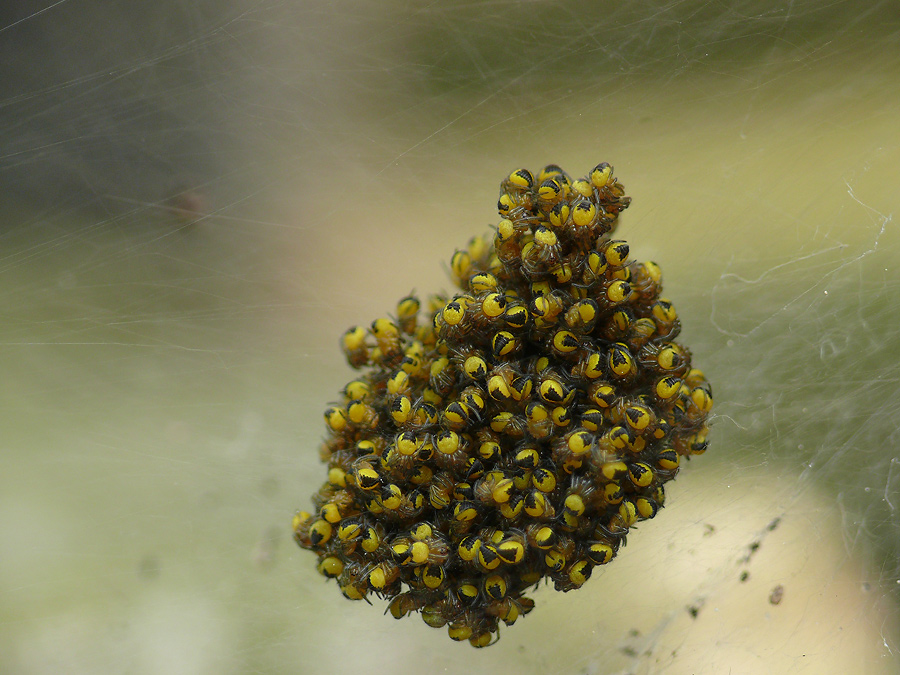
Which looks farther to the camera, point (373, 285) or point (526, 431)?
point (373, 285)

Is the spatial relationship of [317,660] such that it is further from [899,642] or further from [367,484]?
[899,642]

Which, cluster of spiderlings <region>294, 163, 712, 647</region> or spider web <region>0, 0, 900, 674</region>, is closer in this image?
cluster of spiderlings <region>294, 163, 712, 647</region>

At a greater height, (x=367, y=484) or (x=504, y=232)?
(x=504, y=232)

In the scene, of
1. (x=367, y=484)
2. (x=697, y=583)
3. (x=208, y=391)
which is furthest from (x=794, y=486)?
(x=208, y=391)

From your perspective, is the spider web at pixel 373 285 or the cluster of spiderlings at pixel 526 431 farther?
the spider web at pixel 373 285
